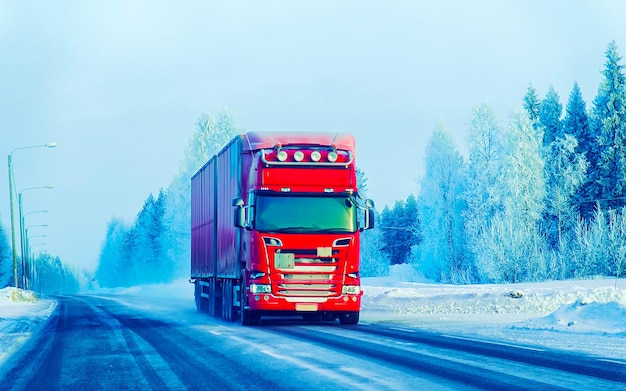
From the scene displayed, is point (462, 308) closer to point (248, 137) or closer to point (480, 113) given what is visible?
point (248, 137)

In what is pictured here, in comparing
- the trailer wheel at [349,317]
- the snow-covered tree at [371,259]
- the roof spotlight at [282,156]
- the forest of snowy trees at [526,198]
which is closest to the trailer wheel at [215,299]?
the trailer wheel at [349,317]

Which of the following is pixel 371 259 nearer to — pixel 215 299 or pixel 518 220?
pixel 518 220

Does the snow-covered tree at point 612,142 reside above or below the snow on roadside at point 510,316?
above

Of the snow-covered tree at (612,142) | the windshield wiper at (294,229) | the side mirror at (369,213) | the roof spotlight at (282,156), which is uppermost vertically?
the snow-covered tree at (612,142)

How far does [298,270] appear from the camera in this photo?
20.0 meters

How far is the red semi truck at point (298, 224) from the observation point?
20.0m

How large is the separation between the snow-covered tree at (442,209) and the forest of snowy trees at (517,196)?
73 millimetres

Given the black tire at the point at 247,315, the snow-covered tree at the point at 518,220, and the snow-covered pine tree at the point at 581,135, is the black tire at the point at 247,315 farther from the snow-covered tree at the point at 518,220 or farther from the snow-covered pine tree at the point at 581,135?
the snow-covered pine tree at the point at 581,135

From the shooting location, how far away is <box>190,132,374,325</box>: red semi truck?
20047 mm

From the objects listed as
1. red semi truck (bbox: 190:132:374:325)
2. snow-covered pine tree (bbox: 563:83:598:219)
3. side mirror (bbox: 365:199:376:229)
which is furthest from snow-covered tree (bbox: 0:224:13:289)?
side mirror (bbox: 365:199:376:229)

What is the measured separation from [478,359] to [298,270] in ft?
27.1

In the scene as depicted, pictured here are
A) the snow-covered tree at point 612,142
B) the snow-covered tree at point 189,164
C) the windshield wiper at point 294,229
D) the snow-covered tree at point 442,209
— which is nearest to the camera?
the windshield wiper at point 294,229

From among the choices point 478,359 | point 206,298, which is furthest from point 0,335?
point 478,359

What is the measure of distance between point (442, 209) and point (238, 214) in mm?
44095
